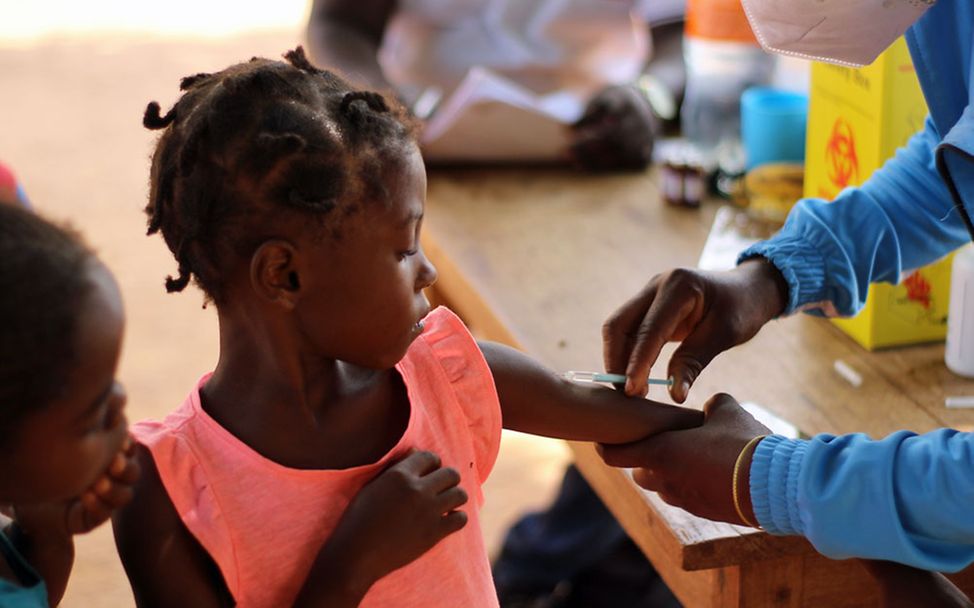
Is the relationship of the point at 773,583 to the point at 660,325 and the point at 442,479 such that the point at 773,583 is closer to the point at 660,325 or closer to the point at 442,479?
the point at 660,325

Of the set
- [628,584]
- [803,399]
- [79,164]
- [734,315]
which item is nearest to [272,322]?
[734,315]

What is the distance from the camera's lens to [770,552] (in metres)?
1.28

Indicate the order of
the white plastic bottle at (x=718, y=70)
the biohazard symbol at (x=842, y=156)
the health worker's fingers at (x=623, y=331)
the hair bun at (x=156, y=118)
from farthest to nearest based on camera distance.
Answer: the white plastic bottle at (x=718, y=70) < the biohazard symbol at (x=842, y=156) < the health worker's fingers at (x=623, y=331) < the hair bun at (x=156, y=118)

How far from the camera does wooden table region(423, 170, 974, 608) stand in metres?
1.32

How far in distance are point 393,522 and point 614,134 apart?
127 cm

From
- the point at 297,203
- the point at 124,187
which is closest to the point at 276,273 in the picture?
the point at 297,203

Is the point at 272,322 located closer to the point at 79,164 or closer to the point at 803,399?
the point at 803,399

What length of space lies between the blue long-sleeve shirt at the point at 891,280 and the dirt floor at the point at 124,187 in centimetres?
72

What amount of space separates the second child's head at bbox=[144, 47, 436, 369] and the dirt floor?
16cm

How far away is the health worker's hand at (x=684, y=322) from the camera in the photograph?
1.37 meters

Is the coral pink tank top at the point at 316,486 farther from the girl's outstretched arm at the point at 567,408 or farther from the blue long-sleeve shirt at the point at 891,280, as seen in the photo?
the blue long-sleeve shirt at the point at 891,280

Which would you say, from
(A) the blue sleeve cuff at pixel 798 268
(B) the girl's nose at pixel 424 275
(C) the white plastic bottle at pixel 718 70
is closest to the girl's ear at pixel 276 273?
(B) the girl's nose at pixel 424 275

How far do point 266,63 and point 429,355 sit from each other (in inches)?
12.8

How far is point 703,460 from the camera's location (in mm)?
1263
